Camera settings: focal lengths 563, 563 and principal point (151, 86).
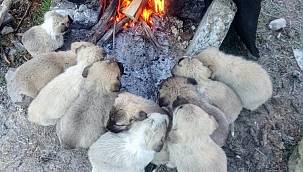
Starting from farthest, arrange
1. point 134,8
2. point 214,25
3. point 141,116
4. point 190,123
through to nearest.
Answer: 1. point 134,8
2. point 214,25
3. point 141,116
4. point 190,123

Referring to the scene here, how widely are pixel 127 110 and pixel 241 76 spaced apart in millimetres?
784

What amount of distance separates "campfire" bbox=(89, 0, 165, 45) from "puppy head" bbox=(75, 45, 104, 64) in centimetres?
43

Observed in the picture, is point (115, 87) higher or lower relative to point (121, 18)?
lower

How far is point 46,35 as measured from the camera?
4.12 m

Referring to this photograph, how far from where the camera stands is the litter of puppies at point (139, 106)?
11.0 feet

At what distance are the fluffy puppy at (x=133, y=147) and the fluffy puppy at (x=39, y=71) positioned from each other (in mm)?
636

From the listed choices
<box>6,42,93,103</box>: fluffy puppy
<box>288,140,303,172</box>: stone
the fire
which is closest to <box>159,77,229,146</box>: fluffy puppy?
<box>288,140,303,172</box>: stone

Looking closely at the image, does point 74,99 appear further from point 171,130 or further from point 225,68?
point 225,68

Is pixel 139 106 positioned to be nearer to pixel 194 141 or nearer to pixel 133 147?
pixel 133 147

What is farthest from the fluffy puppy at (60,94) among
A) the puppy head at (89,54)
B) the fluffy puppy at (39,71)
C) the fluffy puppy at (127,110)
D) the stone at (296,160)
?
the stone at (296,160)

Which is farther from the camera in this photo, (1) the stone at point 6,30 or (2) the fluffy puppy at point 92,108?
(1) the stone at point 6,30

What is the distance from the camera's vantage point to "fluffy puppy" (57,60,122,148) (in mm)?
3469

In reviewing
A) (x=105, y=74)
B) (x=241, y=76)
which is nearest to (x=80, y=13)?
(x=105, y=74)

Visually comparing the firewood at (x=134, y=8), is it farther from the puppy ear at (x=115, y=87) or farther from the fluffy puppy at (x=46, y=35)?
the puppy ear at (x=115, y=87)
